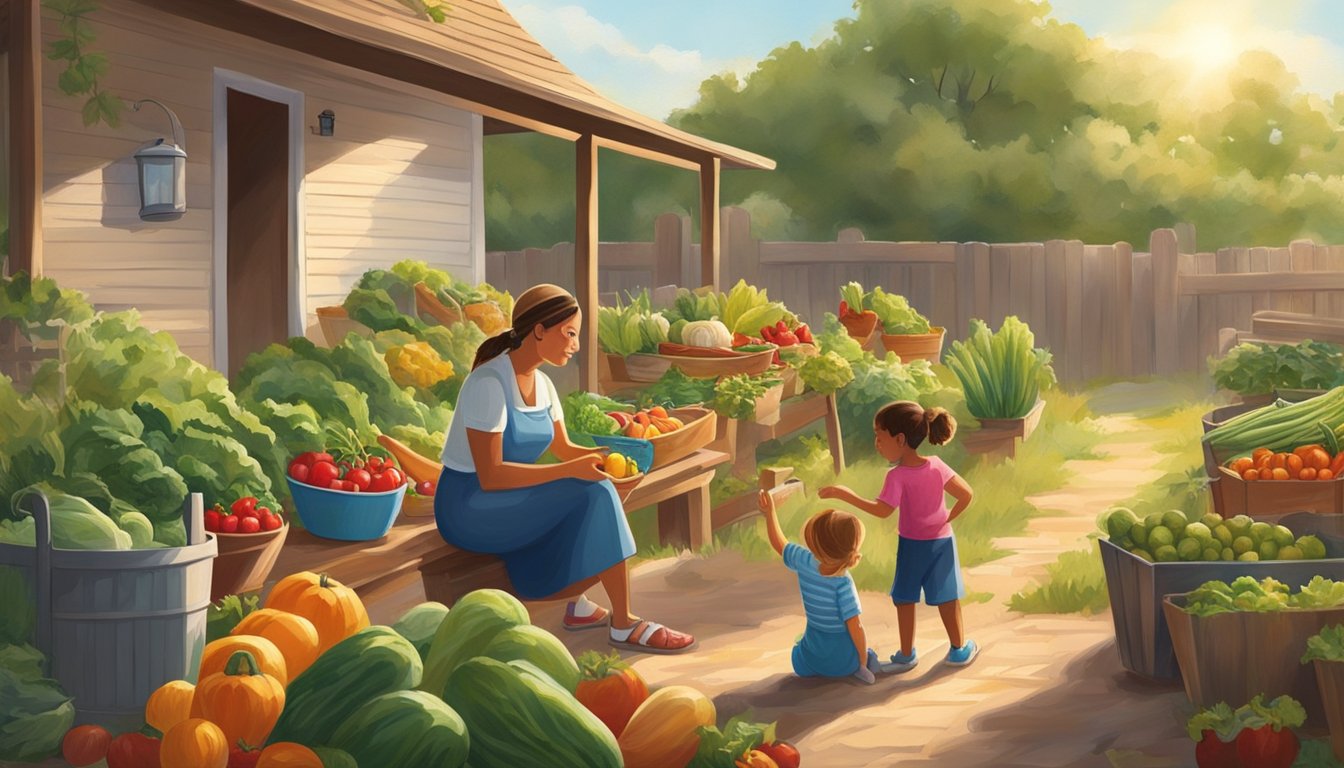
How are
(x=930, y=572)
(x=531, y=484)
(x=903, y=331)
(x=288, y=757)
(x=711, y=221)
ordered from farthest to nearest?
(x=711, y=221), (x=903, y=331), (x=531, y=484), (x=930, y=572), (x=288, y=757)

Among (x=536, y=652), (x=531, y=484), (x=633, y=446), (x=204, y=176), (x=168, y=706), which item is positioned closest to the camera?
(x=168, y=706)

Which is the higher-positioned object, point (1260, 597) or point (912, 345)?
point (912, 345)

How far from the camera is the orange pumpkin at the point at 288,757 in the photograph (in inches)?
179

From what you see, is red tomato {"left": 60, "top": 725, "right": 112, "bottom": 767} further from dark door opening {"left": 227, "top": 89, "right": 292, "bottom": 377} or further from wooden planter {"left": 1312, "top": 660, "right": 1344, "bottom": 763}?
dark door opening {"left": 227, "top": 89, "right": 292, "bottom": 377}

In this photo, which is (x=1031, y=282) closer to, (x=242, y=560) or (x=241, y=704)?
(x=242, y=560)

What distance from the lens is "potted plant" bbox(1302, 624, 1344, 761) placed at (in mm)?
5223

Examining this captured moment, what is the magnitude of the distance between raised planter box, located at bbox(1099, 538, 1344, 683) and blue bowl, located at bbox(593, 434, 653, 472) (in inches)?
115

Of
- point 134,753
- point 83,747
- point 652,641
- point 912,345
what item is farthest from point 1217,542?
point 912,345

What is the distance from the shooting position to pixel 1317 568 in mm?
6219

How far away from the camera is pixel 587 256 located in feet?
35.8

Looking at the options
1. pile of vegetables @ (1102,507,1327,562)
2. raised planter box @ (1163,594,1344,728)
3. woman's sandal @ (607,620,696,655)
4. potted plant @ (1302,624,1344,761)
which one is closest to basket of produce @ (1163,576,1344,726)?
raised planter box @ (1163,594,1344,728)

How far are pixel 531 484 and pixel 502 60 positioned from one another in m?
5.40

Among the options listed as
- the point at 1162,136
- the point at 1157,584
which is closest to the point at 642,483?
the point at 1157,584

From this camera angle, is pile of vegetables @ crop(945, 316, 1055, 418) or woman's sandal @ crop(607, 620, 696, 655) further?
Result: pile of vegetables @ crop(945, 316, 1055, 418)
